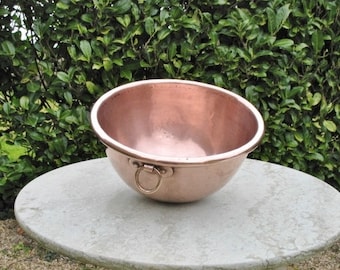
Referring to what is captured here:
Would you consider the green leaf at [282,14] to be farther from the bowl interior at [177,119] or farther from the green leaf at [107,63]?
the bowl interior at [177,119]

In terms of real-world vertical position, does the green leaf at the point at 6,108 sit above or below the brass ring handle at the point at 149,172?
below

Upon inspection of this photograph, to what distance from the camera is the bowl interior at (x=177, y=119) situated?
2.15 m

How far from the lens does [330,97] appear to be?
322cm

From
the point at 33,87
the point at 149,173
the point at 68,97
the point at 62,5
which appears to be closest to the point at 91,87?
the point at 68,97

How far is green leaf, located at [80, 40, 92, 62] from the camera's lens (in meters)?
2.92

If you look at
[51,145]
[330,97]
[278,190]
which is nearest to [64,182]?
[278,190]

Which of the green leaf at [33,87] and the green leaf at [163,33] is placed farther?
the green leaf at [33,87]

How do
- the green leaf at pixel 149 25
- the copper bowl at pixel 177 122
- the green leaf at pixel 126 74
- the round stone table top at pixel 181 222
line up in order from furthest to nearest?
1. the green leaf at pixel 126 74
2. the green leaf at pixel 149 25
3. the copper bowl at pixel 177 122
4. the round stone table top at pixel 181 222

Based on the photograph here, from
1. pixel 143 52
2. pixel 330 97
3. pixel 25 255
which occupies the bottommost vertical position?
pixel 25 255

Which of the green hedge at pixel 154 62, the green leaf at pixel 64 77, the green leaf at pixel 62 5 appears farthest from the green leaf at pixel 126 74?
the green leaf at pixel 62 5

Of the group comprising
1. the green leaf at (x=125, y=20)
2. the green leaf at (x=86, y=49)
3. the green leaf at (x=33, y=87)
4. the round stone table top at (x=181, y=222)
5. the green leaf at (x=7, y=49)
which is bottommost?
the round stone table top at (x=181, y=222)

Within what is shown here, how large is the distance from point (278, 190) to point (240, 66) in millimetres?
987

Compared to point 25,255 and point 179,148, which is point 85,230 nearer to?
point 179,148

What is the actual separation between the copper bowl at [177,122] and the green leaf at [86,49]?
80cm
